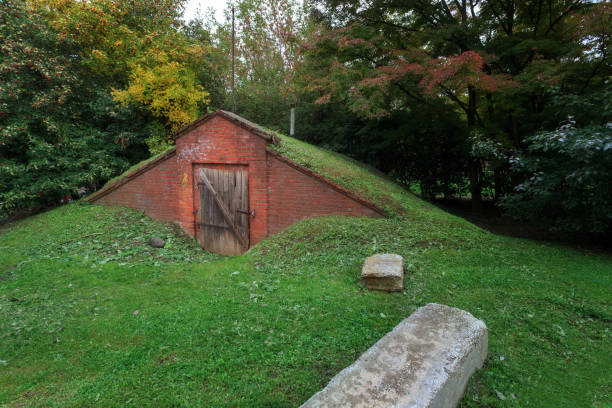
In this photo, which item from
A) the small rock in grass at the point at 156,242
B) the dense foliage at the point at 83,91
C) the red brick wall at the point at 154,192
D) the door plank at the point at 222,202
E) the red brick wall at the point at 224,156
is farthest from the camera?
the dense foliage at the point at 83,91

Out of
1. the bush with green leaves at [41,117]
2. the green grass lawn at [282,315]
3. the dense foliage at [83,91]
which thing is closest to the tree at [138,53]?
the dense foliage at [83,91]

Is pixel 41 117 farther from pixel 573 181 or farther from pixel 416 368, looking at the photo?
pixel 573 181

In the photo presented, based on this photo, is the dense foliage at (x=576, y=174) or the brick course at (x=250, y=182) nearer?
the dense foliage at (x=576, y=174)

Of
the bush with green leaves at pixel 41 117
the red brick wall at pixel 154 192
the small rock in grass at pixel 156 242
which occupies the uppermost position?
the bush with green leaves at pixel 41 117

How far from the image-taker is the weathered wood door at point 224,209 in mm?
7898

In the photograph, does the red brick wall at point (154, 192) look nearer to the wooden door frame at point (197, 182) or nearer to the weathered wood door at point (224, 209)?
the wooden door frame at point (197, 182)

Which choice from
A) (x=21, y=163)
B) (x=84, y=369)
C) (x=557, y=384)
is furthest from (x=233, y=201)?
(x=21, y=163)

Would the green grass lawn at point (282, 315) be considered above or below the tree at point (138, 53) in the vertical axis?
below

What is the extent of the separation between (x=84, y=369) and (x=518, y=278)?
6.03m

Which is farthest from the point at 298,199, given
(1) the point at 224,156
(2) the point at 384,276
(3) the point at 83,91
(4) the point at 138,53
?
(3) the point at 83,91

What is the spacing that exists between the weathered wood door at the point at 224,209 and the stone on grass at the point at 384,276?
415 centimetres

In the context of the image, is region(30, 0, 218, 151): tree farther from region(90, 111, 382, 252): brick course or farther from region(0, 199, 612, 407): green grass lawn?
region(0, 199, 612, 407): green grass lawn

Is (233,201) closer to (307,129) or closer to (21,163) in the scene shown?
(21,163)

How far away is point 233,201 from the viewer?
801 cm
